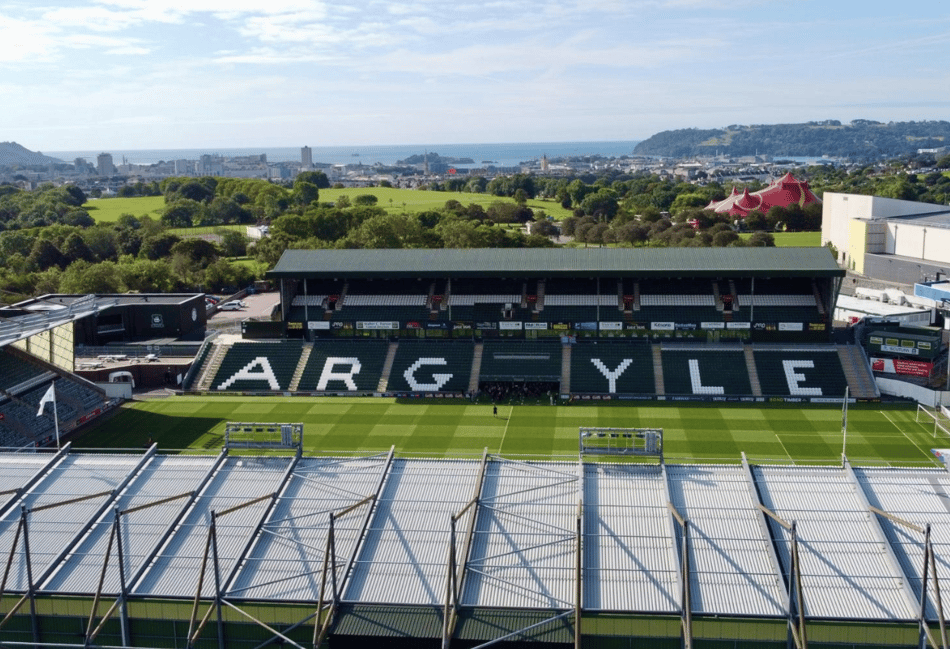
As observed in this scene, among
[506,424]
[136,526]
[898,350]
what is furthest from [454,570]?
[898,350]

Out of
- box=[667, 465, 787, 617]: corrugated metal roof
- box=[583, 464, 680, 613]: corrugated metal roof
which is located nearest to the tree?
box=[583, 464, 680, 613]: corrugated metal roof

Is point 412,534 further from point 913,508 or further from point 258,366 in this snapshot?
point 258,366

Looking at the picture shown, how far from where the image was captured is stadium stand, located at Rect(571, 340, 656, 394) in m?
61.4

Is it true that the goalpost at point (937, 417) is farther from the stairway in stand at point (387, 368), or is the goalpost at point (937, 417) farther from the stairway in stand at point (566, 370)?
the stairway in stand at point (387, 368)

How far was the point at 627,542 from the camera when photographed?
89.9ft

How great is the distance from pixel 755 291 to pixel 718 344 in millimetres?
5720

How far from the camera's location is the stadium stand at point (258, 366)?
2544 inches

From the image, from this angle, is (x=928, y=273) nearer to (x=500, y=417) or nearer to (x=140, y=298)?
(x=500, y=417)

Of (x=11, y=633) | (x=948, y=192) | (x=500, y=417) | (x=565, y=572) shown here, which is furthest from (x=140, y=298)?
(x=948, y=192)

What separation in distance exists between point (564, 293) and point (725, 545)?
1703 inches

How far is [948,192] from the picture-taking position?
199 m

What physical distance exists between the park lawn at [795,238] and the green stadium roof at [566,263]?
67.9 metres

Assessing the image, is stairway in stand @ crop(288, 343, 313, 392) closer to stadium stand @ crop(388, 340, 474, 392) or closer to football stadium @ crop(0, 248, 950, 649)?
stadium stand @ crop(388, 340, 474, 392)

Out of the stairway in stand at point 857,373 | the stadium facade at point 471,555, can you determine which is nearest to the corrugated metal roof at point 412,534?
the stadium facade at point 471,555
